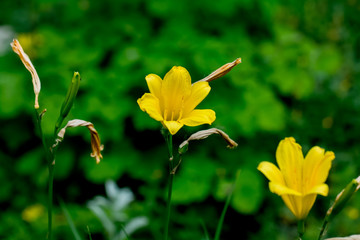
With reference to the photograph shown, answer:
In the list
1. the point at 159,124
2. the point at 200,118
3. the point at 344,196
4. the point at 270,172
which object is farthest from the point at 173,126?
the point at 159,124

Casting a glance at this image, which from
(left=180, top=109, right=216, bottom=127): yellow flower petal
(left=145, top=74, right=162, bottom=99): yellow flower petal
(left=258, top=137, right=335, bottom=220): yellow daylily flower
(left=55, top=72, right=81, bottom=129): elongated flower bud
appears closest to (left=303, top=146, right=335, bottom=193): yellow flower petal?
(left=258, top=137, right=335, bottom=220): yellow daylily flower

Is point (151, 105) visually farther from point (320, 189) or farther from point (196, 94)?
point (320, 189)

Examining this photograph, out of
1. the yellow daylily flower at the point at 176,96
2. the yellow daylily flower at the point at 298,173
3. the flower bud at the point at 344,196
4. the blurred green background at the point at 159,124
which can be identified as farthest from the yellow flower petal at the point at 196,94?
the blurred green background at the point at 159,124

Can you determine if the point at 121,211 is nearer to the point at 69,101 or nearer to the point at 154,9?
the point at 154,9

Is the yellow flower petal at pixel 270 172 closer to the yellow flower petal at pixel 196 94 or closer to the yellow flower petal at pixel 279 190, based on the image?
the yellow flower petal at pixel 279 190

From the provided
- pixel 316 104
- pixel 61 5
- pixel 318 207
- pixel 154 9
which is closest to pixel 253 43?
pixel 316 104

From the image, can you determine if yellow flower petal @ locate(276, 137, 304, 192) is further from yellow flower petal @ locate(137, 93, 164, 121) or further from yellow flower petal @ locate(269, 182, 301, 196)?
yellow flower petal @ locate(137, 93, 164, 121)
